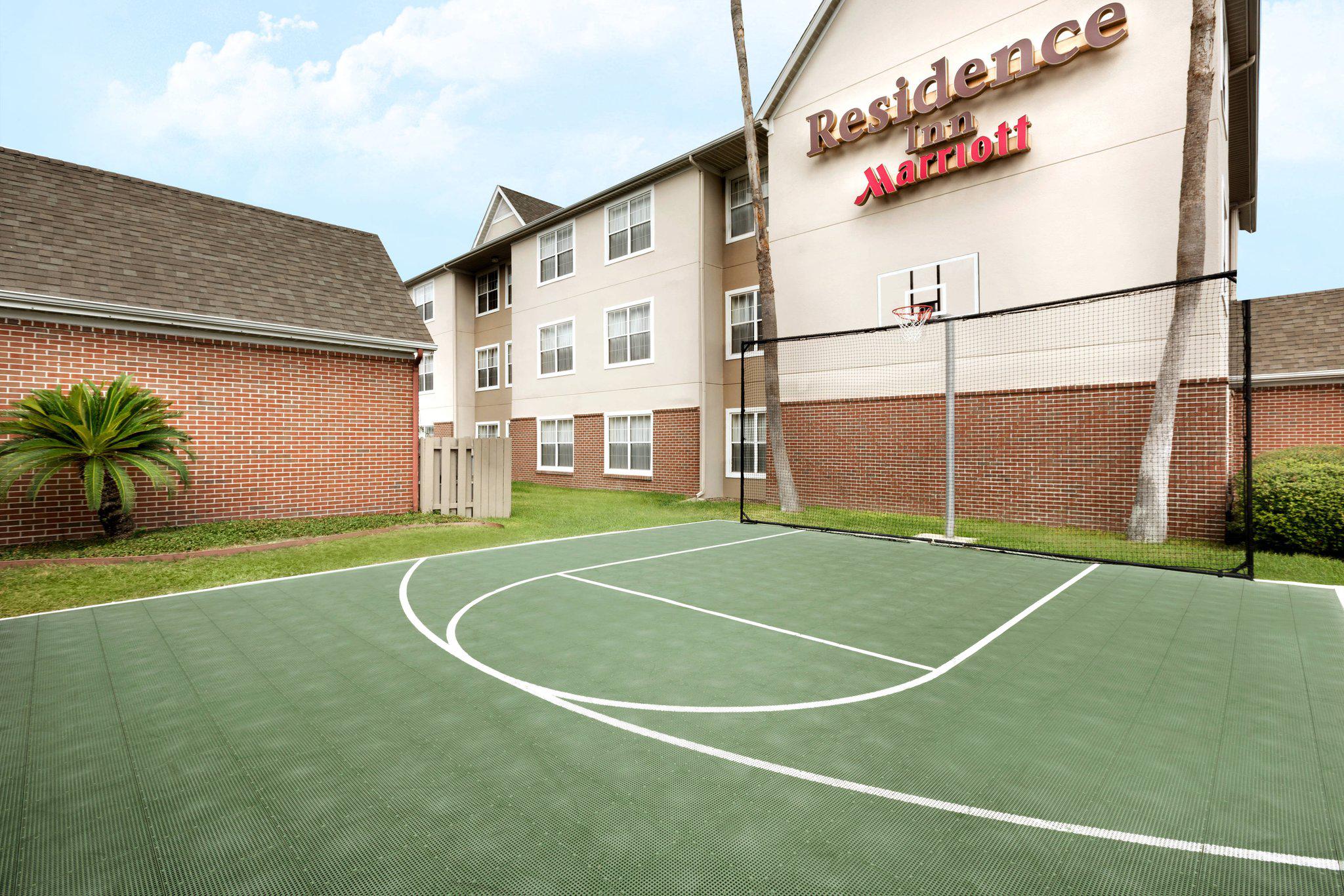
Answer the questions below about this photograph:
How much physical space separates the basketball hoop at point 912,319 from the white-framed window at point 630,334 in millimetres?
7575

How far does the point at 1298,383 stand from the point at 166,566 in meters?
21.7

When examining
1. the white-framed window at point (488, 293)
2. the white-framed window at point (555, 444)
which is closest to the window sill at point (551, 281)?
the white-framed window at point (488, 293)

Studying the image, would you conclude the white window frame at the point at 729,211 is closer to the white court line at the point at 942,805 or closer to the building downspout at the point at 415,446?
the building downspout at the point at 415,446

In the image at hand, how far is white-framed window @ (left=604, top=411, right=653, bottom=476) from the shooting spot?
753 inches

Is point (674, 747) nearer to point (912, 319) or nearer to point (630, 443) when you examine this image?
point (912, 319)

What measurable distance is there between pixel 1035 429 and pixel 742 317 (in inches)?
317

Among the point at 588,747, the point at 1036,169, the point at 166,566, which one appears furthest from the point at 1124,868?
the point at 1036,169

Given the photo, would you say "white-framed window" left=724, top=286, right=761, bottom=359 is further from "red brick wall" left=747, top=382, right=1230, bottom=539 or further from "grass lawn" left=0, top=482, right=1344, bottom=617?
"grass lawn" left=0, top=482, right=1344, bottom=617

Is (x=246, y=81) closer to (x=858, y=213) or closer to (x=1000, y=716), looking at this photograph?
(x=858, y=213)

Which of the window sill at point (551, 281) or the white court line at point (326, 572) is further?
the window sill at point (551, 281)

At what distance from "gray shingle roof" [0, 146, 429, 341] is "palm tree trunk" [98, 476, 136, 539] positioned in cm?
294

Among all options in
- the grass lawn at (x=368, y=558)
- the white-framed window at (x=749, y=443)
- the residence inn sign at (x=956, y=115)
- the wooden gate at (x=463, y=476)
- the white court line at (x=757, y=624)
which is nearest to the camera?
the white court line at (x=757, y=624)

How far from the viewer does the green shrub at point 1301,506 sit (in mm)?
8773

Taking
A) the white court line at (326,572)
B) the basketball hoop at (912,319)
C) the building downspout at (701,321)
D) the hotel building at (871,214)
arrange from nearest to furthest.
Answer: the white court line at (326,572) < the hotel building at (871,214) < the basketball hoop at (912,319) < the building downspout at (701,321)
